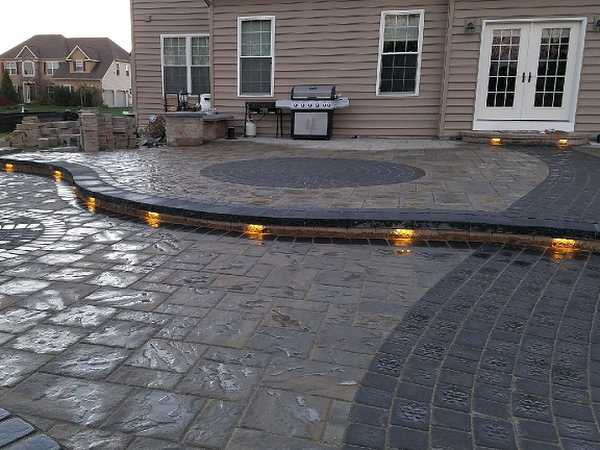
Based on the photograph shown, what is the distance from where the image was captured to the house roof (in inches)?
1786

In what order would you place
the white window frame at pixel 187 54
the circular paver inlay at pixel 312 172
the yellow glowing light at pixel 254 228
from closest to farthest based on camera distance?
the yellow glowing light at pixel 254 228
the circular paver inlay at pixel 312 172
the white window frame at pixel 187 54

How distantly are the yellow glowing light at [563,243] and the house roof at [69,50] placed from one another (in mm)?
47229

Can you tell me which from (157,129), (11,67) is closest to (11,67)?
(11,67)

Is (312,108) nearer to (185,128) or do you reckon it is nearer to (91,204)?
(185,128)

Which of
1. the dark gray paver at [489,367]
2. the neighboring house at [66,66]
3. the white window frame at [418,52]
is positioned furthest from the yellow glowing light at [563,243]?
the neighboring house at [66,66]

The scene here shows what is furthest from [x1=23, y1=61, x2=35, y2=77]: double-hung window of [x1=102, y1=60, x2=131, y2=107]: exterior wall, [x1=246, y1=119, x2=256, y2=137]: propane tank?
[x1=246, y1=119, x2=256, y2=137]: propane tank

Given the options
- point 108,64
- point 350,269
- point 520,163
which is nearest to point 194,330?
point 350,269

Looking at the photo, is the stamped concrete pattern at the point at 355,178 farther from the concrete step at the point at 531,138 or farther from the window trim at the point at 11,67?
the window trim at the point at 11,67

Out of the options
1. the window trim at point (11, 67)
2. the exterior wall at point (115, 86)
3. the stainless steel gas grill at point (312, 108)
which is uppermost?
the window trim at point (11, 67)

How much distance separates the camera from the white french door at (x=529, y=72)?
9250 mm

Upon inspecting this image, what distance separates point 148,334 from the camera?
93.8 inches

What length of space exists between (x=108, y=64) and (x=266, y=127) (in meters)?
40.6

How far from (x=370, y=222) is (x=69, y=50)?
51.9 metres

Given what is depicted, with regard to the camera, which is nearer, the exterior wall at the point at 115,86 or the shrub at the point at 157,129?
the shrub at the point at 157,129
